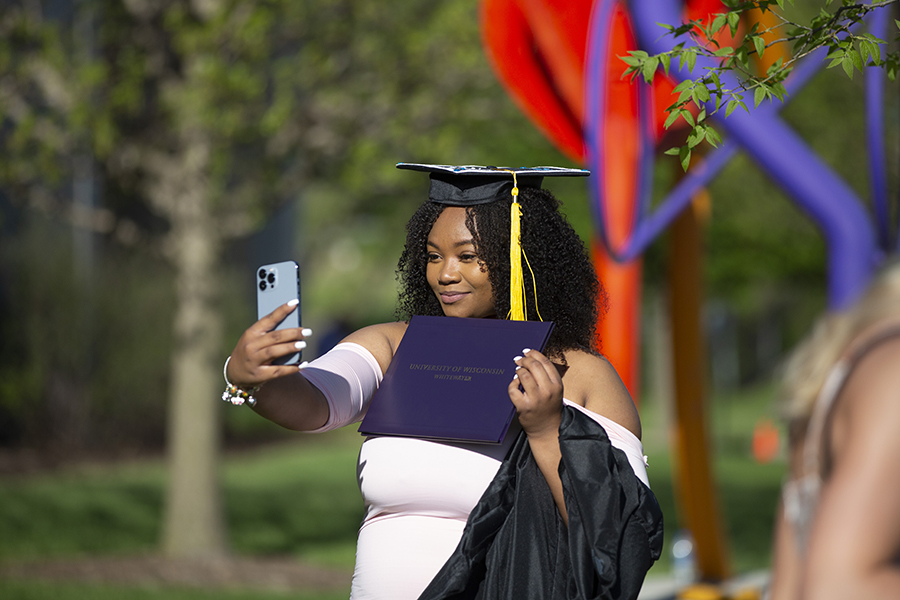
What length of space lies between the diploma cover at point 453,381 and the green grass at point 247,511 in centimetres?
491

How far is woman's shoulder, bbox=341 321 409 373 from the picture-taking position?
2395 millimetres

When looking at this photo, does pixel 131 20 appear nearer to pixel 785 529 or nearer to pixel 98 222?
pixel 98 222

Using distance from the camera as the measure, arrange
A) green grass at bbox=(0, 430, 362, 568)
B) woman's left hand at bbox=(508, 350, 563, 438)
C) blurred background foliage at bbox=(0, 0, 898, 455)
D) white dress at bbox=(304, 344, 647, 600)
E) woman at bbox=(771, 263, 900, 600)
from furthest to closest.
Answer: green grass at bbox=(0, 430, 362, 568), blurred background foliage at bbox=(0, 0, 898, 455), white dress at bbox=(304, 344, 647, 600), woman's left hand at bbox=(508, 350, 563, 438), woman at bbox=(771, 263, 900, 600)

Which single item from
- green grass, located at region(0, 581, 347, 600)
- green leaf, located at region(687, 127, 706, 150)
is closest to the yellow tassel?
green leaf, located at region(687, 127, 706, 150)

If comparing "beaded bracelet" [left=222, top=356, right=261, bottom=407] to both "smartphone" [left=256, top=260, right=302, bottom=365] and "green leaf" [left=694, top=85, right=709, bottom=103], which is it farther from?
"green leaf" [left=694, top=85, right=709, bottom=103]

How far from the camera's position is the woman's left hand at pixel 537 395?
6.67ft

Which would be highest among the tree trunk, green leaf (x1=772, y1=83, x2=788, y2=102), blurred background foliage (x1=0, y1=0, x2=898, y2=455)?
blurred background foliage (x1=0, y1=0, x2=898, y2=455)

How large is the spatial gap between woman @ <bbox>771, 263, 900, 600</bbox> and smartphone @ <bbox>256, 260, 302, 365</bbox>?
0.92 m

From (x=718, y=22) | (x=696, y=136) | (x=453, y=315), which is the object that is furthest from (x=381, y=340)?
(x=718, y=22)

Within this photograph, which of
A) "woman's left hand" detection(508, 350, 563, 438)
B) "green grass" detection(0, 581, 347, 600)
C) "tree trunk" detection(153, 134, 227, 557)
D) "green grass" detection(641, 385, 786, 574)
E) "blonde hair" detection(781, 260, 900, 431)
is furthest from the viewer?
"green grass" detection(641, 385, 786, 574)

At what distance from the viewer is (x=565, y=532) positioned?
2088 mm

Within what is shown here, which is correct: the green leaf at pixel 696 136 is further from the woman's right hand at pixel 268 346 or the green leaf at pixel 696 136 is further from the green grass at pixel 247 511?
the green grass at pixel 247 511

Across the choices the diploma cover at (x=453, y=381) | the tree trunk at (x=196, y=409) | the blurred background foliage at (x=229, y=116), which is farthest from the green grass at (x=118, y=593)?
the diploma cover at (x=453, y=381)

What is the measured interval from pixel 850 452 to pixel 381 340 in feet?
4.40
